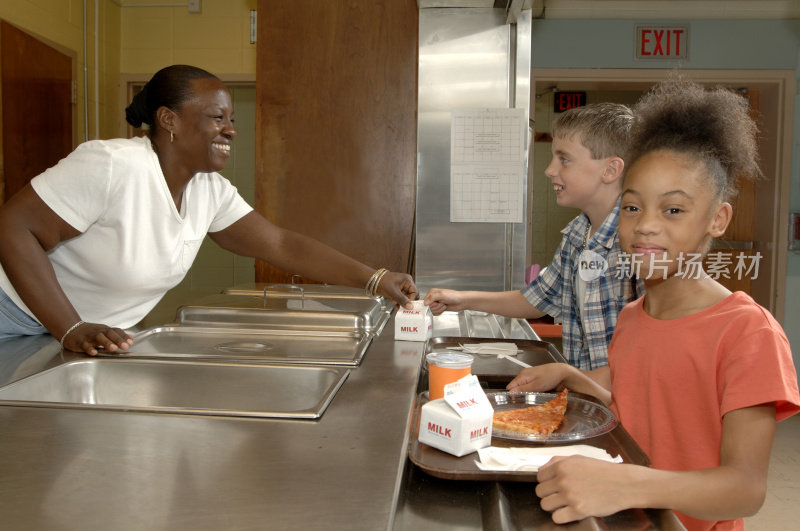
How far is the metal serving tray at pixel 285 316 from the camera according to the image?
171cm

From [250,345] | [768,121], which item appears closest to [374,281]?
[250,345]

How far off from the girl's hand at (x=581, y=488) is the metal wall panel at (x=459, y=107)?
6.15ft

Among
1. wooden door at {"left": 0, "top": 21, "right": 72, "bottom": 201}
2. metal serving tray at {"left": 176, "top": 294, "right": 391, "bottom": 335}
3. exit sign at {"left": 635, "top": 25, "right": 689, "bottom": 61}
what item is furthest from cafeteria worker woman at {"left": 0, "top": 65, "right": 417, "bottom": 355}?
exit sign at {"left": 635, "top": 25, "right": 689, "bottom": 61}

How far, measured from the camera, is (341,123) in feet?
9.44

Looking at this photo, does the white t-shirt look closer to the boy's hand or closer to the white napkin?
the boy's hand

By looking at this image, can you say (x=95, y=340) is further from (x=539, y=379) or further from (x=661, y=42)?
(x=661, y=42)

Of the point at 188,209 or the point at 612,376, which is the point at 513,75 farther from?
the point at 612,376

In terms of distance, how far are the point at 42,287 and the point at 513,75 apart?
1.92m

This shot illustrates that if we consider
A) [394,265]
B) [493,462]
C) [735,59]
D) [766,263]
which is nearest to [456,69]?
[394,265]

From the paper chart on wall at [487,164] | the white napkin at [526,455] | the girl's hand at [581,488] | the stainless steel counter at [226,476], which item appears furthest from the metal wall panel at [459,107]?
the girl's hand at [581,488]

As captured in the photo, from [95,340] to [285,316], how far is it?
1.71 ft

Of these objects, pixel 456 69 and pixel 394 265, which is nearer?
pixel 456 69

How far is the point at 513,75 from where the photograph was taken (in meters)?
Answer: 2.59

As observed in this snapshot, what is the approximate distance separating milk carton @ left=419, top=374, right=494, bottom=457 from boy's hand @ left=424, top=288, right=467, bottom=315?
1.05m
